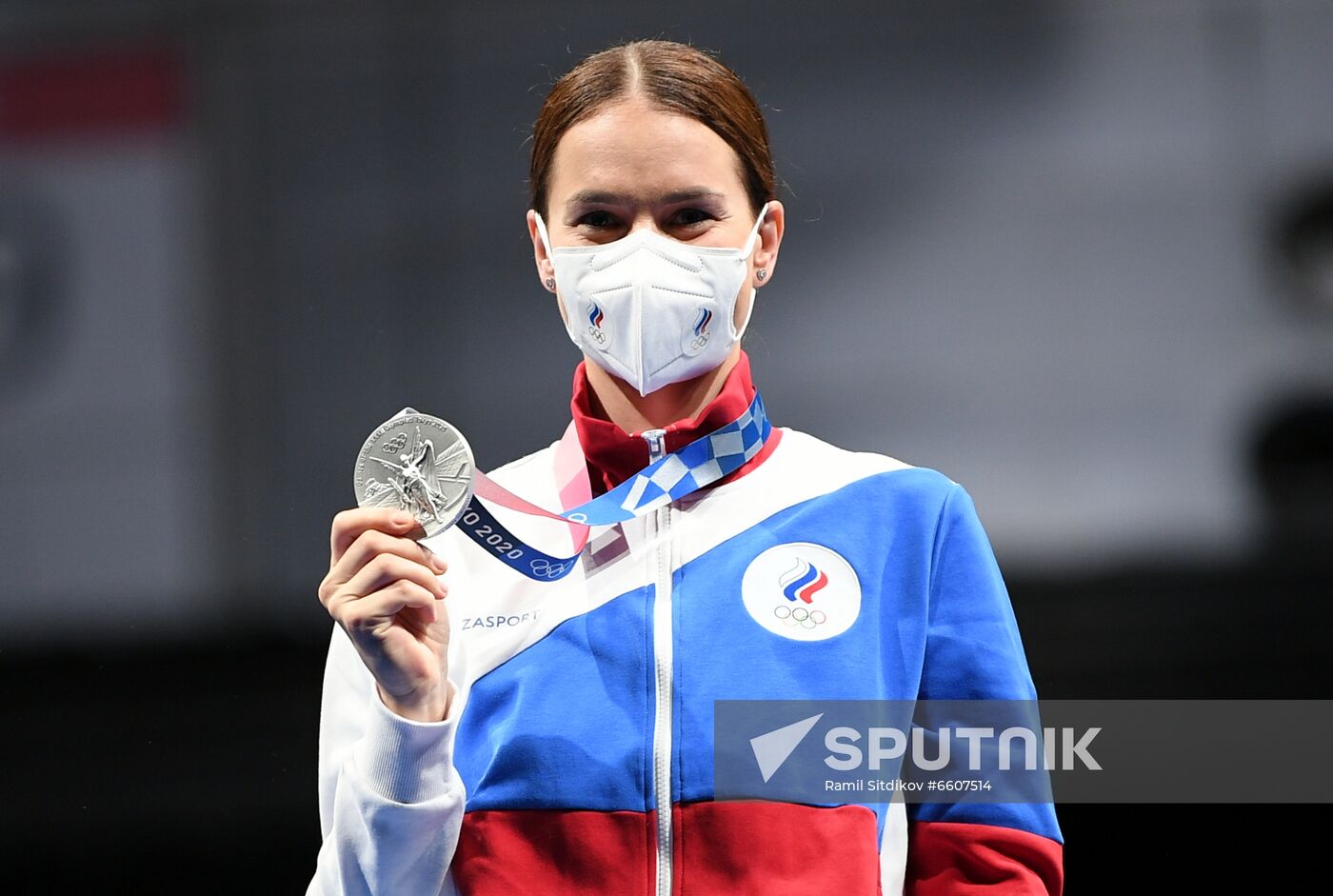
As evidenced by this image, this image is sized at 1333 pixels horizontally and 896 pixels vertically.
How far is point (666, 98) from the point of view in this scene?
77.8 inches

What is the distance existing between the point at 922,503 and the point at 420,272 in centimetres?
121

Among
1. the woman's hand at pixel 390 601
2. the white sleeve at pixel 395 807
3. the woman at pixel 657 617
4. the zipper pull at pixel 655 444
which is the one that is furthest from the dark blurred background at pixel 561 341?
the woman's hand at pixel 390 601

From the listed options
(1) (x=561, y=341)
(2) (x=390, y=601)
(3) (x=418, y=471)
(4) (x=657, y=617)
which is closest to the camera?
(2) (x=390, y=601)

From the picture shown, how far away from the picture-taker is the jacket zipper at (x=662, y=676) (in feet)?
5.83

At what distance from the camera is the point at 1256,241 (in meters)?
2.69

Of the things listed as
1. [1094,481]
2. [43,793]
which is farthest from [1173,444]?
[43,793]

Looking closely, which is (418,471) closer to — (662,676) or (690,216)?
(662,676)

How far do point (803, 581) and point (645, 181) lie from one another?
0.57m

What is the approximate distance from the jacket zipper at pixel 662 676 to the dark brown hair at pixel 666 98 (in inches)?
16.1

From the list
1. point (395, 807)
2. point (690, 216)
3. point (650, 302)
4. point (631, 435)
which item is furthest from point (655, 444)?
point (395, 807)

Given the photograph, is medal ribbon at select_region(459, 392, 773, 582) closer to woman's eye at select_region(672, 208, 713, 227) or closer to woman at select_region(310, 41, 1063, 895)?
woman at select_region(310, 41, 1063, 895)

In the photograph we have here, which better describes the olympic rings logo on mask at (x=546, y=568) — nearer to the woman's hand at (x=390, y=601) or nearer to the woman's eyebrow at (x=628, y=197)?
the woman's hand at (x=390, y=601)

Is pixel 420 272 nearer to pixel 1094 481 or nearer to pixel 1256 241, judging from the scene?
pixel 1094 481

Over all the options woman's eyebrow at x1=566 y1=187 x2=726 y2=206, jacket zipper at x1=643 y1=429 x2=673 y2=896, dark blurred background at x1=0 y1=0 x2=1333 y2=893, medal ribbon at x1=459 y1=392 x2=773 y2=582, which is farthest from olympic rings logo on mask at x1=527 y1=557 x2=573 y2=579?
dark blurred background at x1=0 y1=0 x2=1333 y2=893
